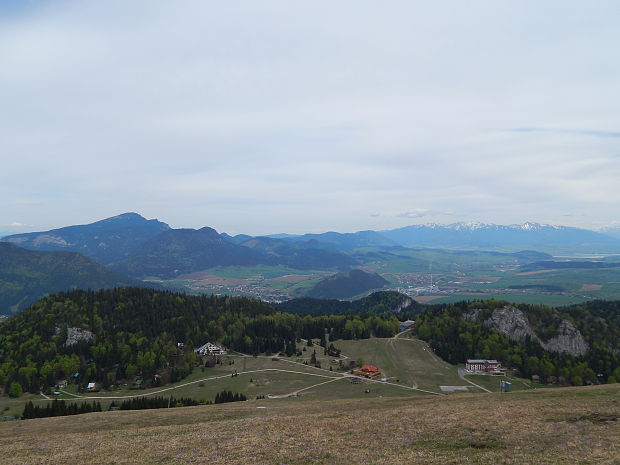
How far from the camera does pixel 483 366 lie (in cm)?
14475

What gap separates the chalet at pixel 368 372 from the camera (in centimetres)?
12900

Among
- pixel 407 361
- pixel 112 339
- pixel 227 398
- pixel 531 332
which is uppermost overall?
pixel 227 398

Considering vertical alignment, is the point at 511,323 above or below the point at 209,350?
above

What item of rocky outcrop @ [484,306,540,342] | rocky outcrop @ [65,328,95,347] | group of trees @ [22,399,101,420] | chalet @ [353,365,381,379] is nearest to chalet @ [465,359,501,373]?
chalet @ [353,365,381,379]

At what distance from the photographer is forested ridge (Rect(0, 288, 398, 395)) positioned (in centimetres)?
13938

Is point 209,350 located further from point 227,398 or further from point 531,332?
point 531,332

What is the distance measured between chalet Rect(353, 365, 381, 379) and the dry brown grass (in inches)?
2876

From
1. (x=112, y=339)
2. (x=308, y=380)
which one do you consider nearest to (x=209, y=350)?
(x=112, y=339)

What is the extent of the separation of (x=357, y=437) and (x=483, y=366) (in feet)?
403

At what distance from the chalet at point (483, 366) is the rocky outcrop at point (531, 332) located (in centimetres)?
4475

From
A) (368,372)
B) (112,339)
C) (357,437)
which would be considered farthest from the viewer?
(112,339)

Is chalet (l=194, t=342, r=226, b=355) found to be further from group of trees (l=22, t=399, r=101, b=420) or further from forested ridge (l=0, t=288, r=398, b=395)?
group of trees (l=22, t=399, r=101, b=420)

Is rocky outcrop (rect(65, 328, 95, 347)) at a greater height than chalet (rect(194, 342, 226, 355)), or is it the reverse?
rocky outcrop (rect(65, 328, 95, 347))

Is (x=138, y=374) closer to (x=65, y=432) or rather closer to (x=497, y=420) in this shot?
(x=65, y=432)
